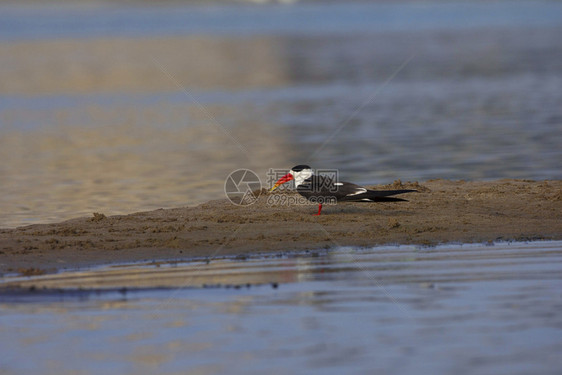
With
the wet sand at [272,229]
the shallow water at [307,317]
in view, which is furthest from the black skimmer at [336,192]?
the shallow water at [307,317]

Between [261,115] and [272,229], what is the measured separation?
16.4 m

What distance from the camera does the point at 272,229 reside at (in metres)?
11.1

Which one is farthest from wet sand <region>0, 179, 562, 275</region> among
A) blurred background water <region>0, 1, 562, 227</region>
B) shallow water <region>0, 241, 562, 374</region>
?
blurred background water <region>0, 1, 562, 227</region>

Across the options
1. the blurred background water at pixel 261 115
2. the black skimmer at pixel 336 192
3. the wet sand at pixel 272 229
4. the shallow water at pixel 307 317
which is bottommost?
the shallow water at pixel 307 317

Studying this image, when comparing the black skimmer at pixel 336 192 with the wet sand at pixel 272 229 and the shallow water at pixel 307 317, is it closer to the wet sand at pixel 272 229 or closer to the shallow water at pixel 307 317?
the wet sand at pixel 272 229

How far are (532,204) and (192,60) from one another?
1535 inches

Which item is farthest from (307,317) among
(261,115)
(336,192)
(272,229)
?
(261,115)

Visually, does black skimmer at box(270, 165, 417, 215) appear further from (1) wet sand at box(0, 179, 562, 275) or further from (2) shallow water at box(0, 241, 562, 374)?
(2) shallow water at box(0, 241, 562, 374)

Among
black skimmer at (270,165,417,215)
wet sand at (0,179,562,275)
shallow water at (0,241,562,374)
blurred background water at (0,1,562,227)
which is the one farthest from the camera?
blurred background water at (0,1,562,227)

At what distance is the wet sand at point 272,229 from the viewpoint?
33.4ft

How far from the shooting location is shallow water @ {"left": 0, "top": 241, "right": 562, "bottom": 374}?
675 cm

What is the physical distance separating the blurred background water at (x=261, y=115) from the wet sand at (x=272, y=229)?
2.03 m

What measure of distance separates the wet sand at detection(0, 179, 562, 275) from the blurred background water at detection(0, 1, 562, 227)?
6.65 ft

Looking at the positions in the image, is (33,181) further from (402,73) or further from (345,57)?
(345,57)
